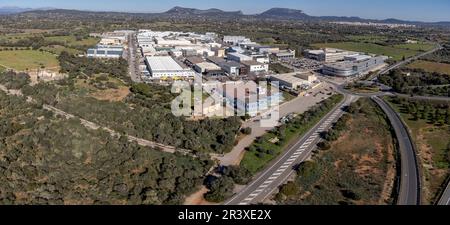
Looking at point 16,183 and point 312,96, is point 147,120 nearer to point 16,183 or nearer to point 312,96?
point 16,183

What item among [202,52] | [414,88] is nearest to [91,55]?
[202,52]

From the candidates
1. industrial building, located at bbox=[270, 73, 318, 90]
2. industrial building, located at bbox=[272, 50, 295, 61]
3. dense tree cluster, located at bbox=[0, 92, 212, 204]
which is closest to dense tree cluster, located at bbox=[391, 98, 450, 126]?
industrial building, located at bbox=[270, 73, 318, 90]

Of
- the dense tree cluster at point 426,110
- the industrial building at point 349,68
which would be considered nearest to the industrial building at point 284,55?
the industrial building at point 349,68

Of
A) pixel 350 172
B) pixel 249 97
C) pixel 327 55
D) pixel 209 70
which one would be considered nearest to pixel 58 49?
pixel 209 70

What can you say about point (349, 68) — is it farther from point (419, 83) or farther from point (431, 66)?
point (431, 66)
